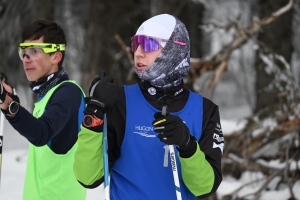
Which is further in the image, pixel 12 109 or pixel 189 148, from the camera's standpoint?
pixel 12 109

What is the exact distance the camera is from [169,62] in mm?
2730

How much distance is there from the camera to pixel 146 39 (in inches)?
106

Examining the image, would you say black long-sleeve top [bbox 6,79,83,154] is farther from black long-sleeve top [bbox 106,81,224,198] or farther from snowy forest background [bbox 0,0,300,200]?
snowy forest background [bbox 0,0,300,200]

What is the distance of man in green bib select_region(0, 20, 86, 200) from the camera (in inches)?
116

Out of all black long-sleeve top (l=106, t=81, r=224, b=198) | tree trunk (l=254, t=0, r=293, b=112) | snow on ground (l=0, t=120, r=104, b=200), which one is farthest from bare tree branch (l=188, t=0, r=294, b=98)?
tree trunk (l=254, t=0, r=293, b=112)

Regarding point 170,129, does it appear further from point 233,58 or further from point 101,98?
point 233,58

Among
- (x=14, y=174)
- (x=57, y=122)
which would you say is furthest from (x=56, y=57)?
(x=14, y=174)

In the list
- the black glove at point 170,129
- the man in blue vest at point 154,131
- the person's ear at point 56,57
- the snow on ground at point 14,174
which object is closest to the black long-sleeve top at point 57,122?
the person's ear at point 56,57

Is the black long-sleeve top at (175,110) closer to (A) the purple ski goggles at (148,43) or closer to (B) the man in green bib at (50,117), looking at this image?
(A) the purple ski goggles at (148,43)

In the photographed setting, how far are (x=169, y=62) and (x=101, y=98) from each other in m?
0.45

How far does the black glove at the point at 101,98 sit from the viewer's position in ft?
8.00

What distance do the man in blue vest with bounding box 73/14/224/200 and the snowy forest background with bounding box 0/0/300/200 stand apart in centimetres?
393

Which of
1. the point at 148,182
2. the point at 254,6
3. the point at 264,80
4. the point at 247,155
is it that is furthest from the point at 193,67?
the point at 254,6

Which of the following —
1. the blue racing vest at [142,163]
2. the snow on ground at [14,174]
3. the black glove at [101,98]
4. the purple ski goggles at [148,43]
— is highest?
the purple ski goggles at [148,43]
